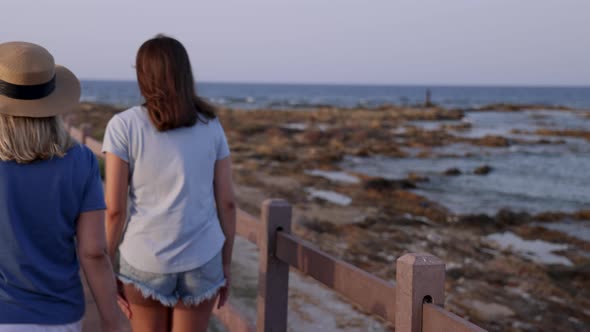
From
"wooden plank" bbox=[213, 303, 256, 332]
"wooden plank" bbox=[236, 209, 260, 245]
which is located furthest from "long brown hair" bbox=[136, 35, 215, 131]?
"wooden plank" bbox=[213, 303, 256, 332]

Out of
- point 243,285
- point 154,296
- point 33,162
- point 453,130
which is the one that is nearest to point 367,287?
point 154,296

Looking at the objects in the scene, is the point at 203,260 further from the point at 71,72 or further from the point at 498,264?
the point at 498,264

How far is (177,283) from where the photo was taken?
8.66ft

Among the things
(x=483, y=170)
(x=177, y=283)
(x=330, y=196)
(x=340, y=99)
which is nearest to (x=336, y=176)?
(x=330, y=196)

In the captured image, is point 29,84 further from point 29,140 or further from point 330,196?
point 330,196

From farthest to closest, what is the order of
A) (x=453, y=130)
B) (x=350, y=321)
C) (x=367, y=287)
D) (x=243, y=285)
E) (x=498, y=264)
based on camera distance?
1. (x=453, y=130)
2. (x=498, y=264)
3. (x=243, y=285)
4. (x=350, y=321)
5. (x=367, y=287)

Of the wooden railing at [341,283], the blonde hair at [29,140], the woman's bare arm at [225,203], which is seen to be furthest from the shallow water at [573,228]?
the blonde hair at [29,140]

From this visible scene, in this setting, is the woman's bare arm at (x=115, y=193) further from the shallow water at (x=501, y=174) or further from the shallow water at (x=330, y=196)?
the shallow water at (x=501, y=174)

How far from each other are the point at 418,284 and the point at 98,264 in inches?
39.1

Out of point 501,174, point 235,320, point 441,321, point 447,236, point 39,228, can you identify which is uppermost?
point 39,228

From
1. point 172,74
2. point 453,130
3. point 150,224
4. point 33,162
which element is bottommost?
point 453,130

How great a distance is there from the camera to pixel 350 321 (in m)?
6.15

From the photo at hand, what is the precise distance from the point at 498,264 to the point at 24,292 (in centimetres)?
799

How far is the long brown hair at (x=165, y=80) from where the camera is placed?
8.30ft
